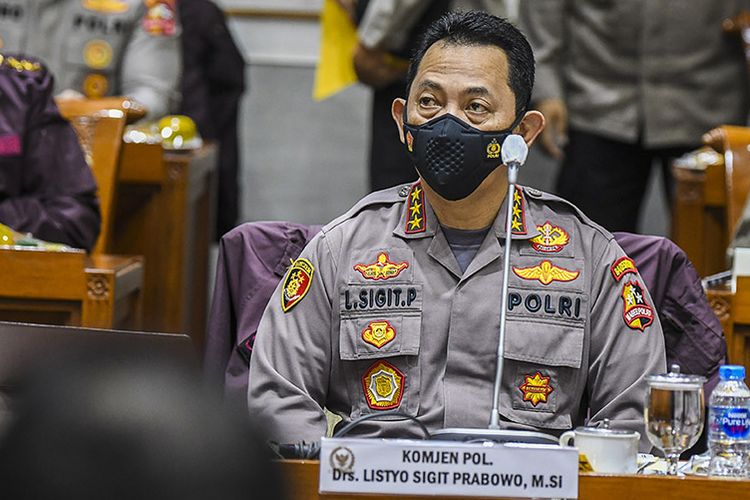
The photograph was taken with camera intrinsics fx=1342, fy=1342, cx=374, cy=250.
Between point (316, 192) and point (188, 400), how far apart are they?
15.7ft

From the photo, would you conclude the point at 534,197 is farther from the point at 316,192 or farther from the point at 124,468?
the point at 316,192

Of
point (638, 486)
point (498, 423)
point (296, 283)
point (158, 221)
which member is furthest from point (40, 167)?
point (638, 486)

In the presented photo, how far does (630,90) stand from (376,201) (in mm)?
1888

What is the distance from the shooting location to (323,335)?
81.4 inches

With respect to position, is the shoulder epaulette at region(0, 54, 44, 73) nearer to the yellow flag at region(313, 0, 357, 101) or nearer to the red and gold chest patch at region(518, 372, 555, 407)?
the yellow flag at region(313, 0, 357, 101)

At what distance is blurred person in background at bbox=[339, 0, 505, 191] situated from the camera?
12.1ft

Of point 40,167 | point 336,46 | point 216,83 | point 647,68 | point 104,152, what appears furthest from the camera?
point 216,83

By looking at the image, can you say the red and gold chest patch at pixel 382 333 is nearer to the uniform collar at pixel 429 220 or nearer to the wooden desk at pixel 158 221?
the uniform collar at pixel 429 220

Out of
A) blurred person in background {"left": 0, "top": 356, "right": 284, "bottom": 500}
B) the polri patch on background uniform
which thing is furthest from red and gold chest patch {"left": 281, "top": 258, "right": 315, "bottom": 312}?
the polri patch on background uniform

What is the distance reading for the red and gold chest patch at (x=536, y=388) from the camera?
2025 millimetres

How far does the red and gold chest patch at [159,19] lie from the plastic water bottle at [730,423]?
3.03m

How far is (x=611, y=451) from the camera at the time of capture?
1596 millimetres

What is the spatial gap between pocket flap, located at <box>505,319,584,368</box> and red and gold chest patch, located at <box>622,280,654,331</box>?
0.26 ft

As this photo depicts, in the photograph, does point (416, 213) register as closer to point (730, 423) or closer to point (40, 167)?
point (730, 423)
